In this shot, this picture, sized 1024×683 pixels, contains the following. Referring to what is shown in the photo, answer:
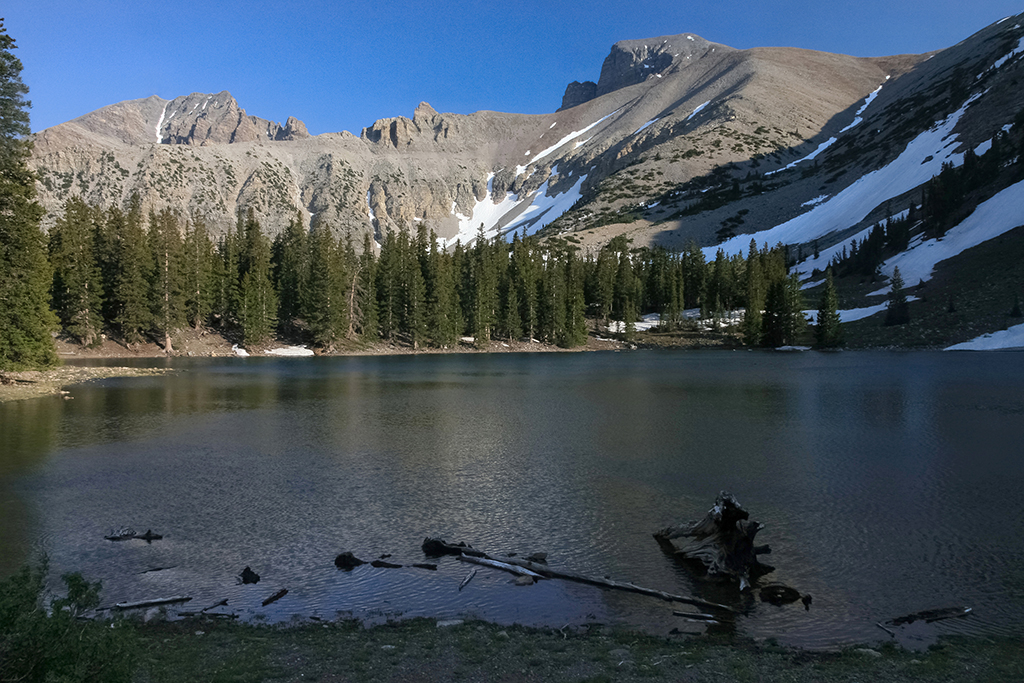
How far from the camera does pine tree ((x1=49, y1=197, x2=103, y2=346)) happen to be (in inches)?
3307

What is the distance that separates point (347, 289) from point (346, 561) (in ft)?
318

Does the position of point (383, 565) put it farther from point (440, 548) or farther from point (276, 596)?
point (276, 596)

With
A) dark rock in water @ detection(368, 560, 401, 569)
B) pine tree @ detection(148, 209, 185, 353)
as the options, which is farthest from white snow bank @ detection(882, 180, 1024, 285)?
dark rock in water @ detection(368, 560, 401, 569)

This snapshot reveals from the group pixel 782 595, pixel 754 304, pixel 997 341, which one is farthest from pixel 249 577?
pixel 754 304

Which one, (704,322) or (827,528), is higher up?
(704,322)

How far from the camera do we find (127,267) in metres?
87.6

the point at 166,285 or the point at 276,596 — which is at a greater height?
the point at 166,285

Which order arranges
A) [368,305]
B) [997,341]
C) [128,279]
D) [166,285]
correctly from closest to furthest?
[128,279] < [997,341] < [166,285] < [368,305]

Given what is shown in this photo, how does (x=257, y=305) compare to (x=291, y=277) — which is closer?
(x=257, y=305)

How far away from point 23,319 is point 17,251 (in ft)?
31.6

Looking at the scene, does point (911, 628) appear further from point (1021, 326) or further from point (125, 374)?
point (1021, 326)

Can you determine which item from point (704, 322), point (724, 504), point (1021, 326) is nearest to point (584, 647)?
point (724, 504)

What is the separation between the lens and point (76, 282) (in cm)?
8375

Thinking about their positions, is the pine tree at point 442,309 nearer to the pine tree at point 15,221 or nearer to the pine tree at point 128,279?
the pine tree at point 128,279
